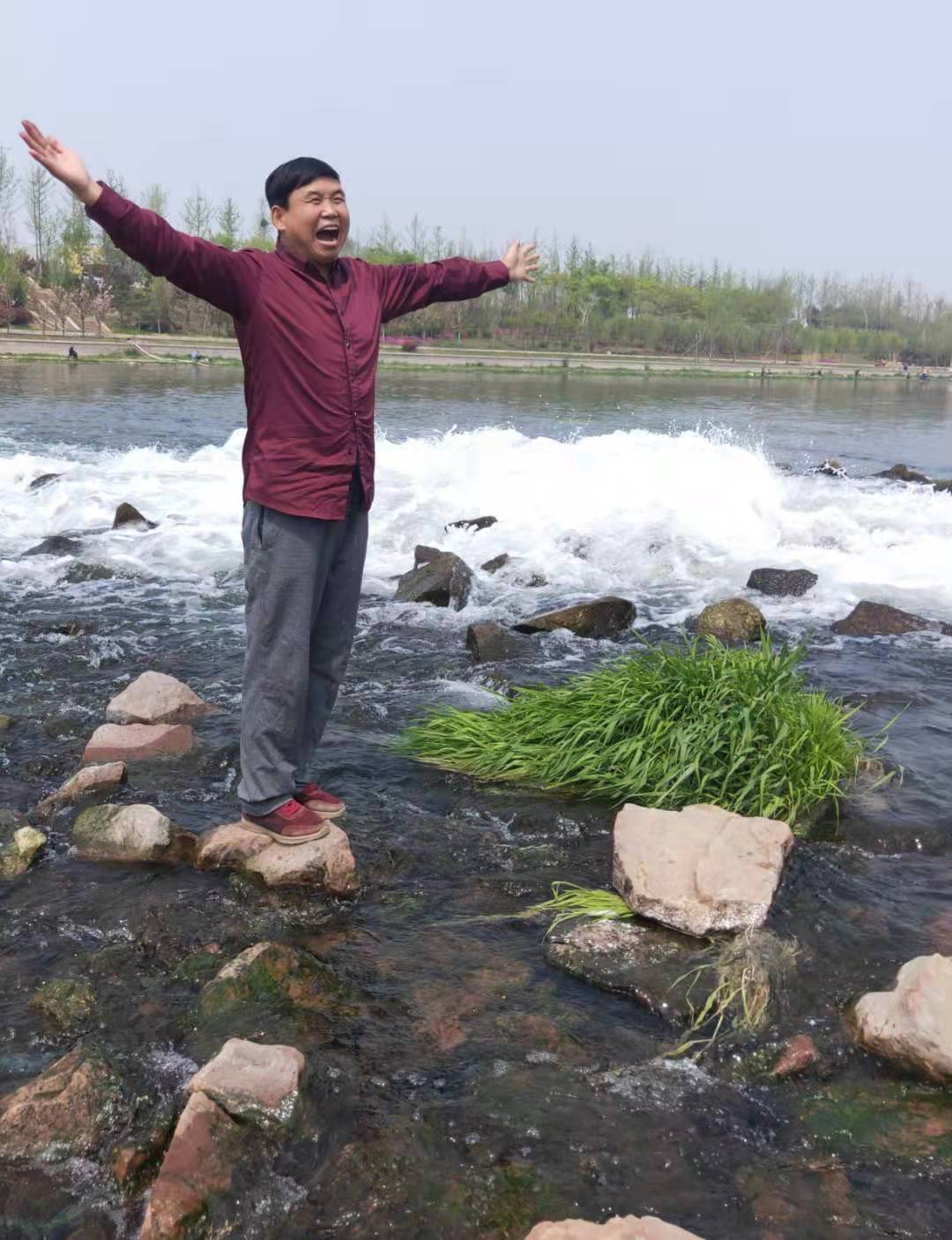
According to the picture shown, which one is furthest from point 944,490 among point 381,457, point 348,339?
point 348,339

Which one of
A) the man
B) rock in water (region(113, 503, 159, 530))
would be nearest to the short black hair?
the man

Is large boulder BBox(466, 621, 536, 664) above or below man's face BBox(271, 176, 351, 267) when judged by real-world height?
below

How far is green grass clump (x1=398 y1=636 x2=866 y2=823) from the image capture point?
14.1 feet

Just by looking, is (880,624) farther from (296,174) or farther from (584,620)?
(296,174)

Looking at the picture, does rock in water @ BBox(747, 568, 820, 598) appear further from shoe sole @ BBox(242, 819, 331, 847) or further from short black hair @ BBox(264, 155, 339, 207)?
short black hair @ BBox(264, 155, 339, 207)

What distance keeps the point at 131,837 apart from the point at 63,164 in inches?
89.7

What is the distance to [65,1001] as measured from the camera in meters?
2.91

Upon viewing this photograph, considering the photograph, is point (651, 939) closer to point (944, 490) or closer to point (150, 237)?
point (150, 237)

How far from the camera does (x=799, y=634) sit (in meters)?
7.54

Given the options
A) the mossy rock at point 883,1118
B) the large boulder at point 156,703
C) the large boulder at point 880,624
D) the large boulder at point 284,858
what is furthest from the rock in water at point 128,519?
the mossy rock at point 883,1118

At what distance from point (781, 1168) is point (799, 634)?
552cm

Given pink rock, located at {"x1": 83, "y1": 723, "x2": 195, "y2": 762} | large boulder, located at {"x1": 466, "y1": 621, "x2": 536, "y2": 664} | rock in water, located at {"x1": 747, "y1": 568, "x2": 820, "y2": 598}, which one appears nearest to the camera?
pink rock, located at {"x1": 83, "y1": 723, "x2": 195, "y2": 762}

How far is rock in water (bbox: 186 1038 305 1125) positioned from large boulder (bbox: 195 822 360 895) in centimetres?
108

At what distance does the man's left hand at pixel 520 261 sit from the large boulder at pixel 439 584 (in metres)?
4.30
